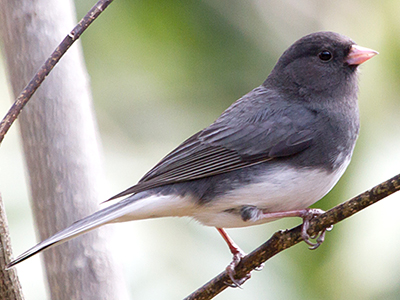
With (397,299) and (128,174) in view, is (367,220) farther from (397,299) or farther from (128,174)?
(128,174)

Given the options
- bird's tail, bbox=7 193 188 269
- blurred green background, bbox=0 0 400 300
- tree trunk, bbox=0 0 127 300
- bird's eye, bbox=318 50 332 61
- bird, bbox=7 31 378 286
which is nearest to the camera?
bird's tail, bbox=7 193 188 269

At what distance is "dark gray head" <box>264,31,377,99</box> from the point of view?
2.16 meters

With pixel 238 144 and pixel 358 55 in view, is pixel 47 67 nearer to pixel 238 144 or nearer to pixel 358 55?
pixel 238 144

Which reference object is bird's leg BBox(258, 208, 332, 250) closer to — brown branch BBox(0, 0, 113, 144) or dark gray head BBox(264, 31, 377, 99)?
dark gray head BBox(264, 31, 377, 99)

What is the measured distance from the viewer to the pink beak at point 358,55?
6.84ft

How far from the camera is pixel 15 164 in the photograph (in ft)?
9.39

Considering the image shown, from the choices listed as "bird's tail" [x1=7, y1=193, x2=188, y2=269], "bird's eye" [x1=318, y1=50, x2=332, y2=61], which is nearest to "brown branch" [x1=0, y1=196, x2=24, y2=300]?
"bird's tail" [x1=7, y1=193, x2=188, y2=269]

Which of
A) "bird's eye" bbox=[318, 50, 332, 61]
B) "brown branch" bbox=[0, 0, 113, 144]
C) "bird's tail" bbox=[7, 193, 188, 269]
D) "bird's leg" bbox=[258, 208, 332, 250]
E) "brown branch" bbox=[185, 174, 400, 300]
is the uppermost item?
"bird's eye" bbox=[318, 50, 332, 61]

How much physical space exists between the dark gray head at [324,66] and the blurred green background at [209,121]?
0.53 meters

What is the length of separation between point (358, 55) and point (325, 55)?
0.14 metres

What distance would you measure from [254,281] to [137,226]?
0.64 meters

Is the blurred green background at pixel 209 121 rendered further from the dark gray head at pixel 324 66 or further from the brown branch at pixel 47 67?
the brown branch at pixel 47 67

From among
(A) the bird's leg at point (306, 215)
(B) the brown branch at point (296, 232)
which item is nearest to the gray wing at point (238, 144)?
(A) the bird's leg at point (306, 215)

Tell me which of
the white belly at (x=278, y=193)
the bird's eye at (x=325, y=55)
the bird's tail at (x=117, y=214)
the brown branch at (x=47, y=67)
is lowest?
the white belly at (x=278, y=193)
